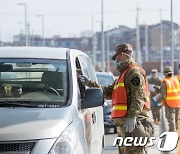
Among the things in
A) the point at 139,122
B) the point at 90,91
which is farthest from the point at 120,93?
the point at 90,91

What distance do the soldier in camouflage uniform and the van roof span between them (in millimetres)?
386

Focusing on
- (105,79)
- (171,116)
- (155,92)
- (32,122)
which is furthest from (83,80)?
(155,92)

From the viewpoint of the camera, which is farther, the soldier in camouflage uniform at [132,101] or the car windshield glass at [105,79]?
the car windshield glass at [105,79]

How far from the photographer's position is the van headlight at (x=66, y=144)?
4.58 meters

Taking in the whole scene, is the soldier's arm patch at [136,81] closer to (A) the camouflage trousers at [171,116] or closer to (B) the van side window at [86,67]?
(B) the van side window at [86,67]

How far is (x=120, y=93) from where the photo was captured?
6.29 metres

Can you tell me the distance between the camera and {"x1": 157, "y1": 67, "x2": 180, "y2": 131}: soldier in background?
12.8 m

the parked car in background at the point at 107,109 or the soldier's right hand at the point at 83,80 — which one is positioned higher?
the soldier's right hand at the point at 83,80

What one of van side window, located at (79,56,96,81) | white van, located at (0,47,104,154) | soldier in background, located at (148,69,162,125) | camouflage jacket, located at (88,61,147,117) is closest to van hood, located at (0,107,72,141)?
white van, located at (0,47,104,154)

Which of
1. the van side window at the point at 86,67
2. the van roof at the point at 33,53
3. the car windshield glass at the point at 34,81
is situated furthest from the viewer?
the van side window at the point at 86,67

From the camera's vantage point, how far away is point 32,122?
186 inches

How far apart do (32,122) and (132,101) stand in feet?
5.66

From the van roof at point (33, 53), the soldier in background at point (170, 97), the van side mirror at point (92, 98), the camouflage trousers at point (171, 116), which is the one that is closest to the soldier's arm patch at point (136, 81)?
the van side mirror at point (92, 98)

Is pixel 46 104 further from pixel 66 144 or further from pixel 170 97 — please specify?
pixel 170 97
